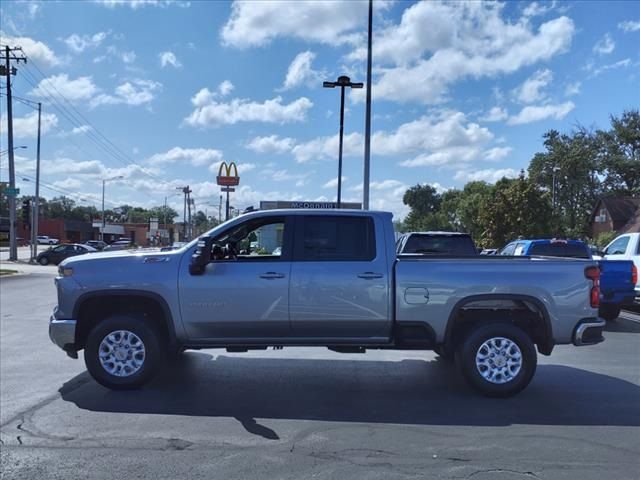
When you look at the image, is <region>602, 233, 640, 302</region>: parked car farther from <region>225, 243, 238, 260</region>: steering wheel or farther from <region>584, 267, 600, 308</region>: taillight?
<region>225, 243, 238, 260</region>: steering wheel

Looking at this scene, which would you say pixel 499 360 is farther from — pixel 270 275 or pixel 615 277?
pixel 615 277

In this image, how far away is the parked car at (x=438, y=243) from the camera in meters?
12.1

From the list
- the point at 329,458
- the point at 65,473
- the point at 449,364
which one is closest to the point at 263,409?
the point at 329,458

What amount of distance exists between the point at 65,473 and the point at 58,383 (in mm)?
2839

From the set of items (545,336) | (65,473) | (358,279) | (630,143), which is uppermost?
(630,143)

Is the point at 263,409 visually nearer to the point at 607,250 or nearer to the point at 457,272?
the point at 457,272

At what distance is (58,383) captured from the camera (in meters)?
6.80

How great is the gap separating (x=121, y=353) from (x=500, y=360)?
4.20 m

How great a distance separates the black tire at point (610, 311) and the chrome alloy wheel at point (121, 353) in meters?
10.2

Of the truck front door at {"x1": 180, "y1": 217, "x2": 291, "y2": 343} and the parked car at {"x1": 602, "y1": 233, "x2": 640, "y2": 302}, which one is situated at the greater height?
the parked car at {"x1": 602, "y1": 233, "x2": 640, "y2": 302}

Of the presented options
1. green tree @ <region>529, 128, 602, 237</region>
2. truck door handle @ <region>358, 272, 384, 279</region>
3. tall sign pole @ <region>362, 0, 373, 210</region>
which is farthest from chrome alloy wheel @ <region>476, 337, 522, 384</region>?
green tree @ <region>529, 128, 602, 237</region>

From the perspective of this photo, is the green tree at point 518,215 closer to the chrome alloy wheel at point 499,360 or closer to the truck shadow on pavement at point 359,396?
the truck shadow on pavement at point 359,396

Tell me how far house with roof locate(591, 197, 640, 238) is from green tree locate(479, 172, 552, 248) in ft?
48.7

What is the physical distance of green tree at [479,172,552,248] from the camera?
40.8 meters
